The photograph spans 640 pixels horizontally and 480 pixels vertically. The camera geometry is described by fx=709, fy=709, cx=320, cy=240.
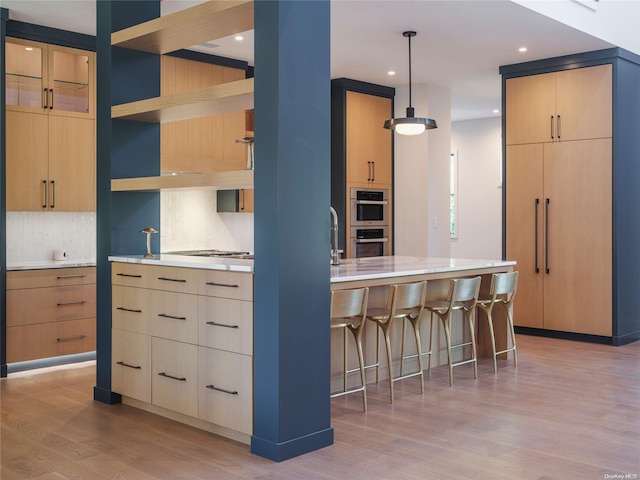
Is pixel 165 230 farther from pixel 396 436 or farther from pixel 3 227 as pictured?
pixel 396 436

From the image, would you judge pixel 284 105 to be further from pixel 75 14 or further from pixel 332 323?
pixel 75 14

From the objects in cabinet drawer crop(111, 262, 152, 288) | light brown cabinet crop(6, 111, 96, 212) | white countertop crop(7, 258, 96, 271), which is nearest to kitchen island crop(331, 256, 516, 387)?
cabinet drawer crop(111, 262, 152, 288)

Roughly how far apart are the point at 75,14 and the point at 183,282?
2656mm

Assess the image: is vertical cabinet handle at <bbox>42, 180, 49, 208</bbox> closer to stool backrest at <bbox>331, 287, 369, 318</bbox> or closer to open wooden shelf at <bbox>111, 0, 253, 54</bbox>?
open wooden shelf at <bbox>111, 0, 253, 54</bbox>

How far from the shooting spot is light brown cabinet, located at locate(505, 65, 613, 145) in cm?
674

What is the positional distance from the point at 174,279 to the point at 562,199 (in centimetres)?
435

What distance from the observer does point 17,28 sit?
5.70 meters

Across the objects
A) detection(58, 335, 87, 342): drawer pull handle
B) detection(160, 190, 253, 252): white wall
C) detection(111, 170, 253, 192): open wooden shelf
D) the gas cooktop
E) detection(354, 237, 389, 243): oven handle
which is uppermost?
detection(111, 170, 253, 192): open wooden shelf

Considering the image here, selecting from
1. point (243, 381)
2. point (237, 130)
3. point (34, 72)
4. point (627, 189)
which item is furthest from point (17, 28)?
point (627, 189)

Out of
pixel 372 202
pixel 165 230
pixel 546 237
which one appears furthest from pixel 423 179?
pixel 165 230

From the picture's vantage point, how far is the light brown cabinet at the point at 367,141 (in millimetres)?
8289

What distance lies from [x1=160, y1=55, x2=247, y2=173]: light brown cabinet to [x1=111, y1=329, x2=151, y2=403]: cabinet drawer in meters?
2.34

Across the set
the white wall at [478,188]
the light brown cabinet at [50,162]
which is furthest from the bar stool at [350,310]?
the white wall at [478,188]

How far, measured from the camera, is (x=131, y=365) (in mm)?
4562
